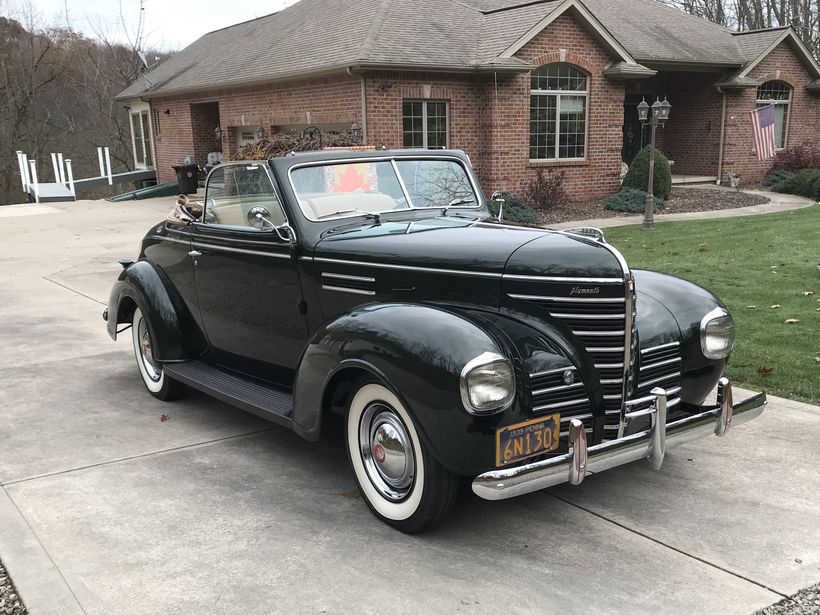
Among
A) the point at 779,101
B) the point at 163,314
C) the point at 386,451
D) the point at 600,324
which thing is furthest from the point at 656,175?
the point at 386,451

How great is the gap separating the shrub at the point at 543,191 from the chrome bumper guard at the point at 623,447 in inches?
502

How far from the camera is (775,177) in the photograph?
20656 millimetres

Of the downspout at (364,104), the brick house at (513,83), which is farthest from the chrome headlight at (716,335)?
the downspout at (364,104)

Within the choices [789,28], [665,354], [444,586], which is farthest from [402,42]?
[444,586]

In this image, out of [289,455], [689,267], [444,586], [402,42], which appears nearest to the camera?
[444,586]

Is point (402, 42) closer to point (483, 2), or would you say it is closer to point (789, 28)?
point (483, 2)

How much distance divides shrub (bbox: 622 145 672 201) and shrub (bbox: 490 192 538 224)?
324cm

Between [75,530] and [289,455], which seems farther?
[289,455]

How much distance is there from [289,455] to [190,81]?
66.1 ft

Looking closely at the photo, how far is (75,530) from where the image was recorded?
3.55m

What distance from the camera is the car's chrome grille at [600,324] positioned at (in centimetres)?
340

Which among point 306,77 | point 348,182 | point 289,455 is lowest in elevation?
point 289,455

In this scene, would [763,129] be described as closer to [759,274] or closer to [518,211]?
[518,211]

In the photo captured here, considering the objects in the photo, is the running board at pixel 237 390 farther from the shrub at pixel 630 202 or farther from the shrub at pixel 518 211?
the shrub at pixel 630 202
